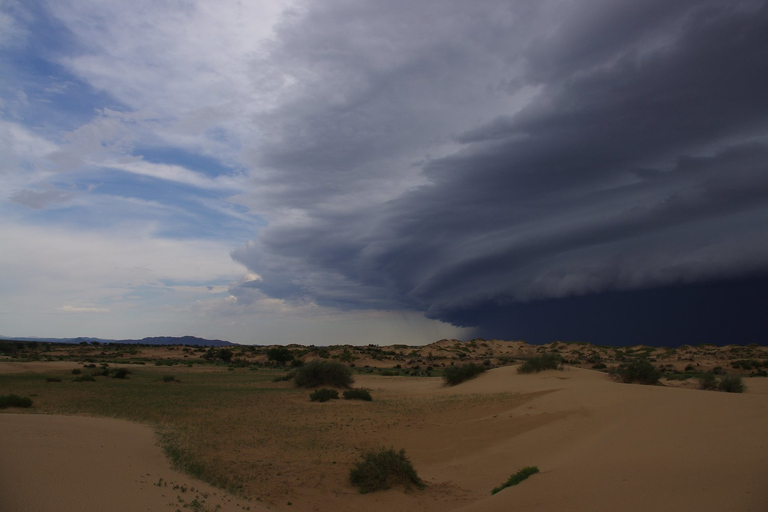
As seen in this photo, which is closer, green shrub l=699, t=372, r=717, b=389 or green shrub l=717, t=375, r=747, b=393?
green shrub l=717, t=375, r=747, b=393

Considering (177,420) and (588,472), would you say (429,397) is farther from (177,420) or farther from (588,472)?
(588,472)

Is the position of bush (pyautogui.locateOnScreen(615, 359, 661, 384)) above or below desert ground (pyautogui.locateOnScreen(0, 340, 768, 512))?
above

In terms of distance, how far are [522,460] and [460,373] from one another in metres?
22.4

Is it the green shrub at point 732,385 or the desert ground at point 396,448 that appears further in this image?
the green shrub at point 732,385

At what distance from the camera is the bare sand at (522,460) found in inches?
320

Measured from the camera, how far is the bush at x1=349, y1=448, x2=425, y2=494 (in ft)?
43.3

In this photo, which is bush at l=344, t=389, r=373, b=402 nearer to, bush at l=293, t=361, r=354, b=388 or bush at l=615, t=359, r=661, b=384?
bush at l=293, t=361, r=354, b=388

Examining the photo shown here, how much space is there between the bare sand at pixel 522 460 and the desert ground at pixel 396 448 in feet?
0.16

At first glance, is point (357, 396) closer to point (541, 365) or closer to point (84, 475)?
point (541, 365)

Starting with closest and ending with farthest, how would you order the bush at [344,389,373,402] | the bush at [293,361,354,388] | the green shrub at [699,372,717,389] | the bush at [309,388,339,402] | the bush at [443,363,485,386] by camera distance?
the green shrub at [699,372,717,389], the bush at [309,388,339,402], the bush at [344,389,373,402], the bush at [293,361,354,388], the bush at [443,363,485,386]

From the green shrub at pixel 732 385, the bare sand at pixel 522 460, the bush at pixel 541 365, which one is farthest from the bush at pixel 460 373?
the green shrub at pixel 732 385

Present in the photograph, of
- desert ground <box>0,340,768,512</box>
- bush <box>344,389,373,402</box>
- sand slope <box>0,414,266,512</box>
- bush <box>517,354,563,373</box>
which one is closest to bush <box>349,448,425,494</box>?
desert ground <box>0,340,768,512</box>

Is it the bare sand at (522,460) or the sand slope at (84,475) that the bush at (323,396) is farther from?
the sand slope at (84,475)

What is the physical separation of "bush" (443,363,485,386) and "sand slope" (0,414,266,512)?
2640cm
